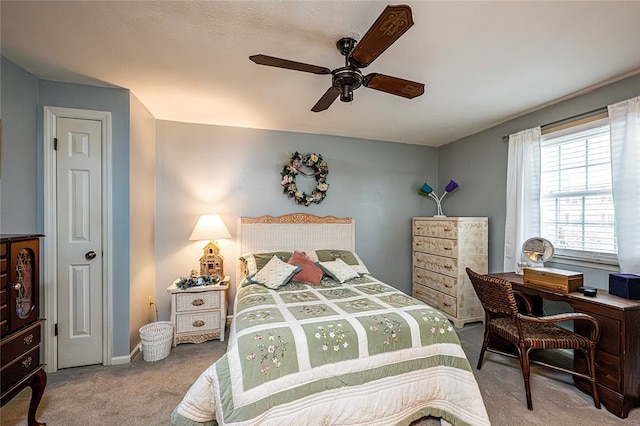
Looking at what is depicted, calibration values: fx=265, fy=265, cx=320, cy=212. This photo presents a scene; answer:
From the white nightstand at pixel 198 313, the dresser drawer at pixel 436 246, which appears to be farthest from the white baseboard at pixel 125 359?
the dresser drawer at pixel 436 246

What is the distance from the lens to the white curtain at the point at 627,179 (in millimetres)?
2197

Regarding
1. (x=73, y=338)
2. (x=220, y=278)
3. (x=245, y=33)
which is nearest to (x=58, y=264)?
(x=73, y=338)

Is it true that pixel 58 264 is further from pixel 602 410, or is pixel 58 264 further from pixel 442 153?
pixel 442 153

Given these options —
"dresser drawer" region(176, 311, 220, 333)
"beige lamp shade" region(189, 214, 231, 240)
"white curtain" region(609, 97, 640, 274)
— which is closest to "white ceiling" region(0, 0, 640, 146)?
"white curtain" region(609, 97, 640, 274)

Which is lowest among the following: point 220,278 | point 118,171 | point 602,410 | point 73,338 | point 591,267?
point 602,410

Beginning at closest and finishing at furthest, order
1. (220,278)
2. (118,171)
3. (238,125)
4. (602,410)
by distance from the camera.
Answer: (602,410)
(118,171)
(220,278)
(238,125)

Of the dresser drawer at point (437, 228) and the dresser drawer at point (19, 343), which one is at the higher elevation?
the dresser drawer at point (437, 228)

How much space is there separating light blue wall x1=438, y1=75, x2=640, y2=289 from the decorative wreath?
2.08 metres

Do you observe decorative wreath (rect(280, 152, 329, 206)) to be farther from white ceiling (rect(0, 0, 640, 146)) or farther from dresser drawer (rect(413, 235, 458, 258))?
dresser drawer (rect(413, 235, 458, 258))

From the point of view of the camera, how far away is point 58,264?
2.39 m

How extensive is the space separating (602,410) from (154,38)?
4.13 m

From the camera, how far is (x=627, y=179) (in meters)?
2.23

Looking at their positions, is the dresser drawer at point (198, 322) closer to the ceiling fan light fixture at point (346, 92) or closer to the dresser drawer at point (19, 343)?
the dresser drawer at point (19, 343)

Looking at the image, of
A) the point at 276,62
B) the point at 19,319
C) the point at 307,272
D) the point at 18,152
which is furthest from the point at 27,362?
the point at 276,62
